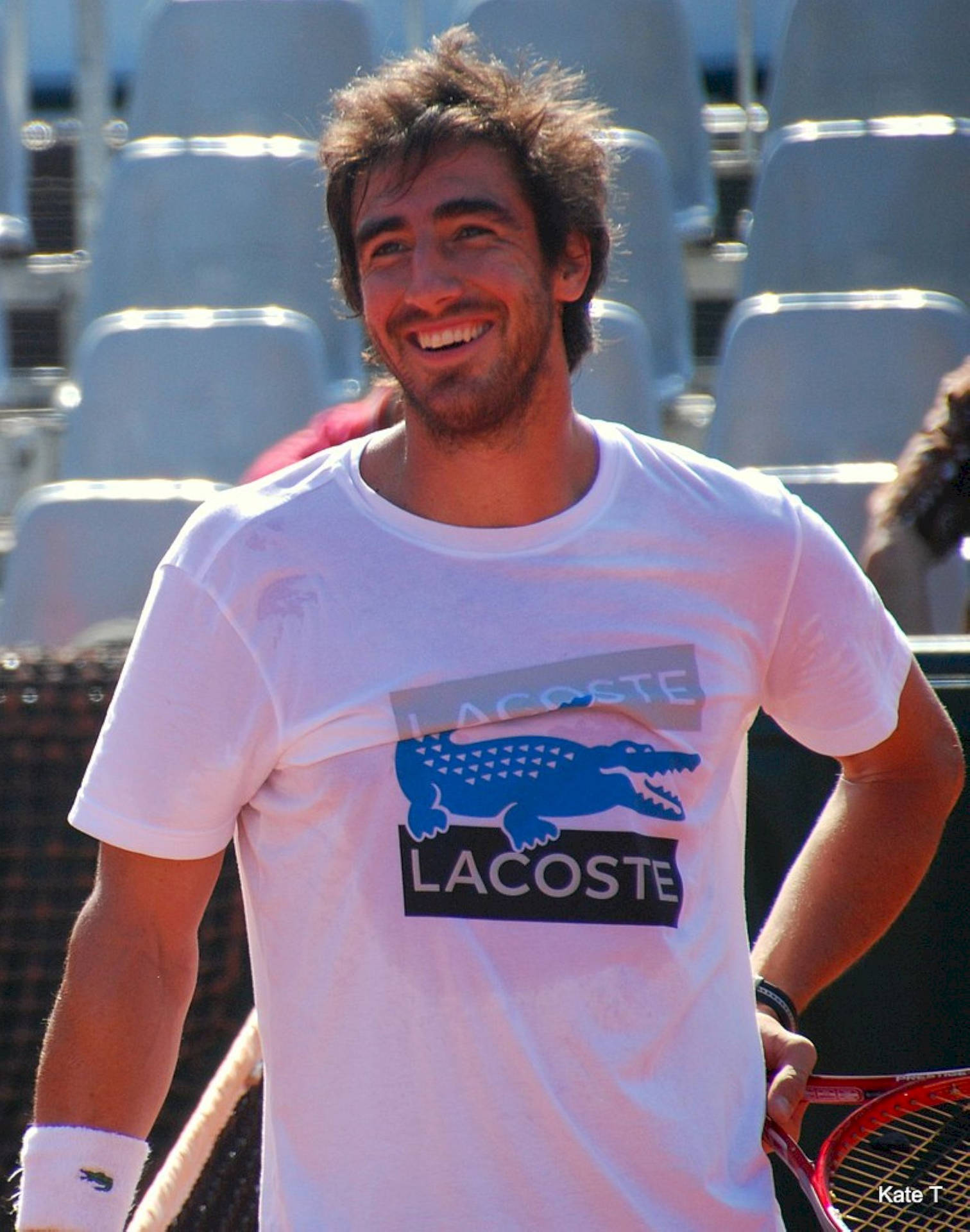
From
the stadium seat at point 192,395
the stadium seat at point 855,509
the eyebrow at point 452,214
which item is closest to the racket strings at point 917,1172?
the eyebrow at point 452,214

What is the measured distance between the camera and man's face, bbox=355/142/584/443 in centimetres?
140

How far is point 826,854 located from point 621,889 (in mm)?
401

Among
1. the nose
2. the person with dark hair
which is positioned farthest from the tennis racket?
the person with dark hair

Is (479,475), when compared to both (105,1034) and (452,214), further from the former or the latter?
(105,1034)

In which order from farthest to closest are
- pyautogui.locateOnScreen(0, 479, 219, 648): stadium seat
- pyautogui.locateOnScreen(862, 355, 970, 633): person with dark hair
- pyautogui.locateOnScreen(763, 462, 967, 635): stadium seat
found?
pyautogui.locateOnScreen(0, 479, 219, 648): stadium seat → pyautogui.locateOnScreen(763, 462, 967, 635): stadium seat → pyautogui.locateOnScreen(862, 355, 970, 633): person with dark hair

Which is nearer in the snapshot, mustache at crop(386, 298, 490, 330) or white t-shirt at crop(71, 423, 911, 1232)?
white t-shirt at crop(71, 423, 911, 1232)

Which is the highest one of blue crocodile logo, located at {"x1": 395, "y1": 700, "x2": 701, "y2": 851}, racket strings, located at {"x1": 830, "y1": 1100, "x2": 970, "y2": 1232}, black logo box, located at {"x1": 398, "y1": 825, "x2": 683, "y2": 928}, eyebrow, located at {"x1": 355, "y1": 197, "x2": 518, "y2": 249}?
eyebrow, located at {"x1": 355, "y1": 197, "x2": 518, "y2": 249}

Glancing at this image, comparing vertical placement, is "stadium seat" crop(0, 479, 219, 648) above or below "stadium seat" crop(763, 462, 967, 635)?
below

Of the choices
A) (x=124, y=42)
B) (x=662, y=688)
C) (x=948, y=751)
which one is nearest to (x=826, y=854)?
(x=948, y=751)

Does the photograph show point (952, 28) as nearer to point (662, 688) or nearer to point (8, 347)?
point (8, 347)

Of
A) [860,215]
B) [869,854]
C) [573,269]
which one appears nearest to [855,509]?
[860,215]

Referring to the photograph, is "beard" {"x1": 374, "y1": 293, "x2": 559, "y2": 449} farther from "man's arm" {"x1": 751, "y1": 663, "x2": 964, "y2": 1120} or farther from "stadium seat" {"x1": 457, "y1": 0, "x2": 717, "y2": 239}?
"stadium seat" {"x1": 457, "y1": 0, "x2": 717, "y2": 239}

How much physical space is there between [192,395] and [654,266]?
58.9 inches

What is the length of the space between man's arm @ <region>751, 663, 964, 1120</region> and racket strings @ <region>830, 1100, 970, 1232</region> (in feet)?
0.49
